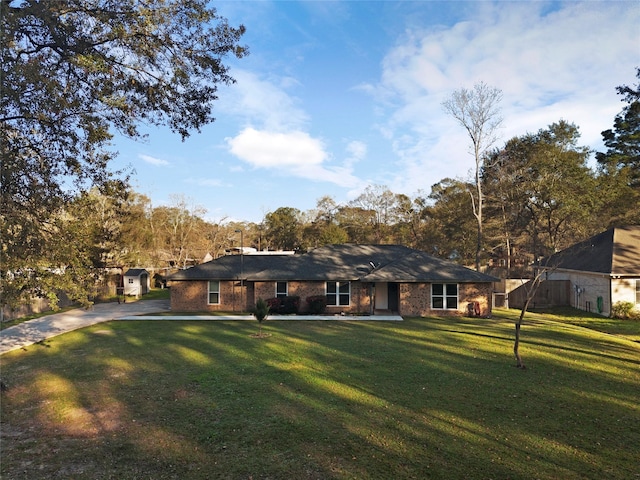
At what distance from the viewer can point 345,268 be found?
24094mm

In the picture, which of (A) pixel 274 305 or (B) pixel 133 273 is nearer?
(A) pixel 274 305

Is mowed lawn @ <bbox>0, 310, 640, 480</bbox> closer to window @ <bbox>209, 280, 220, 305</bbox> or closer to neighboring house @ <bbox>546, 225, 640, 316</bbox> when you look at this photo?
neighboring house @ <bbox>546, 225, 640, 316</bbox>

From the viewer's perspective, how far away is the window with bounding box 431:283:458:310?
72.3 ft

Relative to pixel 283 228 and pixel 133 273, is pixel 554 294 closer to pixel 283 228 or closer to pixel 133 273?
pixel 133 273

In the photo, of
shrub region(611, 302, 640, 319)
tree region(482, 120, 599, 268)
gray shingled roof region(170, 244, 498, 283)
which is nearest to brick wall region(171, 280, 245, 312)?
gray shingled roof region(170, 244, 498, 283)

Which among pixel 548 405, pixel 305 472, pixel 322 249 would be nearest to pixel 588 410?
pixel 548 405

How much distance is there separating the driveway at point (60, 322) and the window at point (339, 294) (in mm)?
10562

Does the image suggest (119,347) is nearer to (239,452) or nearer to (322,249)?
(239,452)

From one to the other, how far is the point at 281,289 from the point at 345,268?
4.12m

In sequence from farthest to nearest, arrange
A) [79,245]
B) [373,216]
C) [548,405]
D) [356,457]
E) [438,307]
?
[373,216] < [438,307] < [79,245] < [548,405] < [356,457]

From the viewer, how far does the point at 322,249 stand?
27391 millimetres

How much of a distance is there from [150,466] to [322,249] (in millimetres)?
21780

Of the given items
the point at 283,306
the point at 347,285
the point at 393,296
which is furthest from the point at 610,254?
the point at 283,306

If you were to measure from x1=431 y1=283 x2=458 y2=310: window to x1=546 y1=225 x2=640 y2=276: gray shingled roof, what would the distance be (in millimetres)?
4939
